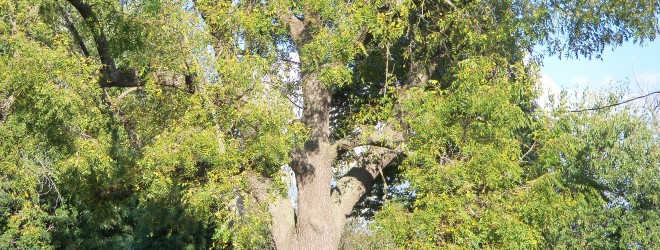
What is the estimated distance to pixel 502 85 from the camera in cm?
1220

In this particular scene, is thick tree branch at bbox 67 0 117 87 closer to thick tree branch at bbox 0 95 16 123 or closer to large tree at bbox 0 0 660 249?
large tree at bbox 0 0 660 249

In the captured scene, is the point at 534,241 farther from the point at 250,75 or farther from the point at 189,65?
the point at 189,65

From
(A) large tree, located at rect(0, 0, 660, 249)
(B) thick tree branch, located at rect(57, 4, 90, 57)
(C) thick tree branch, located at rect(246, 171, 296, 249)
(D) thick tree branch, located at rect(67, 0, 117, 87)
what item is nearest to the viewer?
(A) large tree, located at rect(0, 0, 660, 249)

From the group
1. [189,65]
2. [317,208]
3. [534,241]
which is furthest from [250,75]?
[534,241]

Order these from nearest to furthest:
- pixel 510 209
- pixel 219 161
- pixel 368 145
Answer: pixel 219 161 < pixel 510 209 < pixel 368 145

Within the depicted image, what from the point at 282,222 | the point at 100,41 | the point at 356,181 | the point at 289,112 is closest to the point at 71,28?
the point at 100,41

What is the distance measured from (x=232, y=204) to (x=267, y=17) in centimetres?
254

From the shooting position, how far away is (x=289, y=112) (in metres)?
11.3

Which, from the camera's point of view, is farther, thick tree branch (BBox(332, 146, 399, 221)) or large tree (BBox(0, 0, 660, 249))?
thick tree branch (BBox(332, 146, 399, 221))

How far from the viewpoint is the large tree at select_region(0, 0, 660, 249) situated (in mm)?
11117

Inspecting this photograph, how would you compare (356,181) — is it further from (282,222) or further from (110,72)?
(110,72)

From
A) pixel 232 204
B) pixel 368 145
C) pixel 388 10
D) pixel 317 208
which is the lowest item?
pixel 232 204

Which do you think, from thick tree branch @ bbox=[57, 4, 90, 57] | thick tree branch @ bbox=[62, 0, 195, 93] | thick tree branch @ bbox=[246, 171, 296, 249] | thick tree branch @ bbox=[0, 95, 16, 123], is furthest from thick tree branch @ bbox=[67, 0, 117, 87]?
thick tree branch @ bbox=[246, 171, 296, 249]

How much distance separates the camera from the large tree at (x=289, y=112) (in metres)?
11.1
